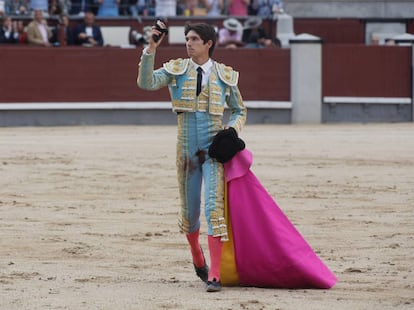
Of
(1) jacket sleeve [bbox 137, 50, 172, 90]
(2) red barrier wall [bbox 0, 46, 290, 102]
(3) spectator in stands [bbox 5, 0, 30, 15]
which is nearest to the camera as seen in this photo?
(1) jacket sleeve [bbox 137, 50, 172, 90]

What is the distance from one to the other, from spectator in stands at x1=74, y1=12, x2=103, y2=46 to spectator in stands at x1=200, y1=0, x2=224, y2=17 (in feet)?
6.03

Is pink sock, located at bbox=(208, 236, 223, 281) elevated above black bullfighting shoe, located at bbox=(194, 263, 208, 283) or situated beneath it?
elevated above

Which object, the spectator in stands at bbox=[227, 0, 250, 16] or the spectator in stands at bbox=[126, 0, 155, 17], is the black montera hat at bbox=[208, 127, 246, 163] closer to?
the spectator in stands at bbox=[126, 0, 155, 17]

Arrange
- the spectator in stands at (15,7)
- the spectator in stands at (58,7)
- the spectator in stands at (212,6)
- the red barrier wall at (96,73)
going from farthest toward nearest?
the spectator in stands at (212,6), the spectator in stands at (58,7), the spectator in stands at (15,7), the red barrier wall at (96,73)

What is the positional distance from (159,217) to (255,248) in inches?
110

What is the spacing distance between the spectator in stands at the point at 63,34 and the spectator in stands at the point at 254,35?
2.38 m

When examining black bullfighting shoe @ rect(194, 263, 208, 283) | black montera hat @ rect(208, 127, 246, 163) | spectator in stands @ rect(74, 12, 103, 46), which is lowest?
black bullfighting shoe @ rect(194, 263, 208, 283)

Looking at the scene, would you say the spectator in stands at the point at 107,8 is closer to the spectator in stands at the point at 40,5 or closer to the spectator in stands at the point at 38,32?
the spectator in stands at the point at 40,5

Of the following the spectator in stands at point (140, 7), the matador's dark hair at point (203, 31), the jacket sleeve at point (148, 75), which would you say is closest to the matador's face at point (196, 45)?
the matador's dark hair at point (203, 31)

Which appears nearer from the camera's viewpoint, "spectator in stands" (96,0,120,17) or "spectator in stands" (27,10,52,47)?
"spectator in stands" (27,10,52,47)

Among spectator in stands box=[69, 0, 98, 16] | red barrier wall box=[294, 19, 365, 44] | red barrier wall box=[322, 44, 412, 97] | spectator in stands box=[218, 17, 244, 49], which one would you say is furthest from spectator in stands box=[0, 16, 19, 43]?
red barrier wall box=[294, 19, 365, 44]

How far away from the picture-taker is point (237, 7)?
59.6 feet

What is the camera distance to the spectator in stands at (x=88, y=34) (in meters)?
16.7

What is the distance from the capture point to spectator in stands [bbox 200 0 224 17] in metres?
18.0
